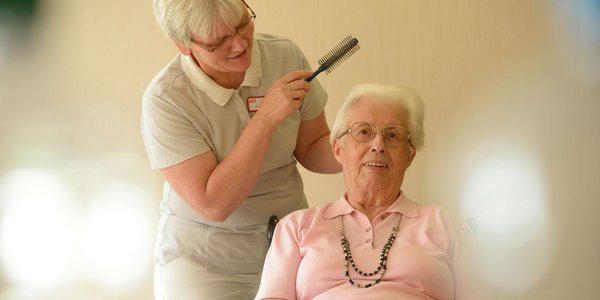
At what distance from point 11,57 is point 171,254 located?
61.4 inches

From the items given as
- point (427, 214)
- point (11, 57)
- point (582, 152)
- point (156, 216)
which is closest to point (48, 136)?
point (11, 57)

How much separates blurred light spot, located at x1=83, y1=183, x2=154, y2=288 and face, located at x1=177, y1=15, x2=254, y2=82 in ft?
4.27

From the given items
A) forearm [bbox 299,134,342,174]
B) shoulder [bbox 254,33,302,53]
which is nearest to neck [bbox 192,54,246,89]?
shoulder [bbox 254,33,302,53]

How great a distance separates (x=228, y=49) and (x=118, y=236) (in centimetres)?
149

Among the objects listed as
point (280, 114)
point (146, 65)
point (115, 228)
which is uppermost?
point (146, 65)

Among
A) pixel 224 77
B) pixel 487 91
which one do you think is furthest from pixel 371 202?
pixel 487 91

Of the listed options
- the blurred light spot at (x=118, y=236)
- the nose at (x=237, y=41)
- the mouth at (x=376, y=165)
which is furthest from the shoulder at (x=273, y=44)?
the blurred light spot at (x=118, y=236)

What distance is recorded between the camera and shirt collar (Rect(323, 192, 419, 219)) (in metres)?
1.89

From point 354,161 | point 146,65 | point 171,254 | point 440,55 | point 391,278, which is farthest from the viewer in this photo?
point 146,65

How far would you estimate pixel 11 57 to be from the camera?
10.6 ft

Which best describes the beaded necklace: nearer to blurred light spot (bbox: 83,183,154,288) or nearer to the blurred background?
the blurred background

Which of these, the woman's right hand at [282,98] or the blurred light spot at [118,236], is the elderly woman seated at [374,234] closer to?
the woman's right hand at [282,98]

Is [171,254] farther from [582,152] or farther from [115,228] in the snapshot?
[582,152]

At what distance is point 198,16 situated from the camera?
1846 millimetres
